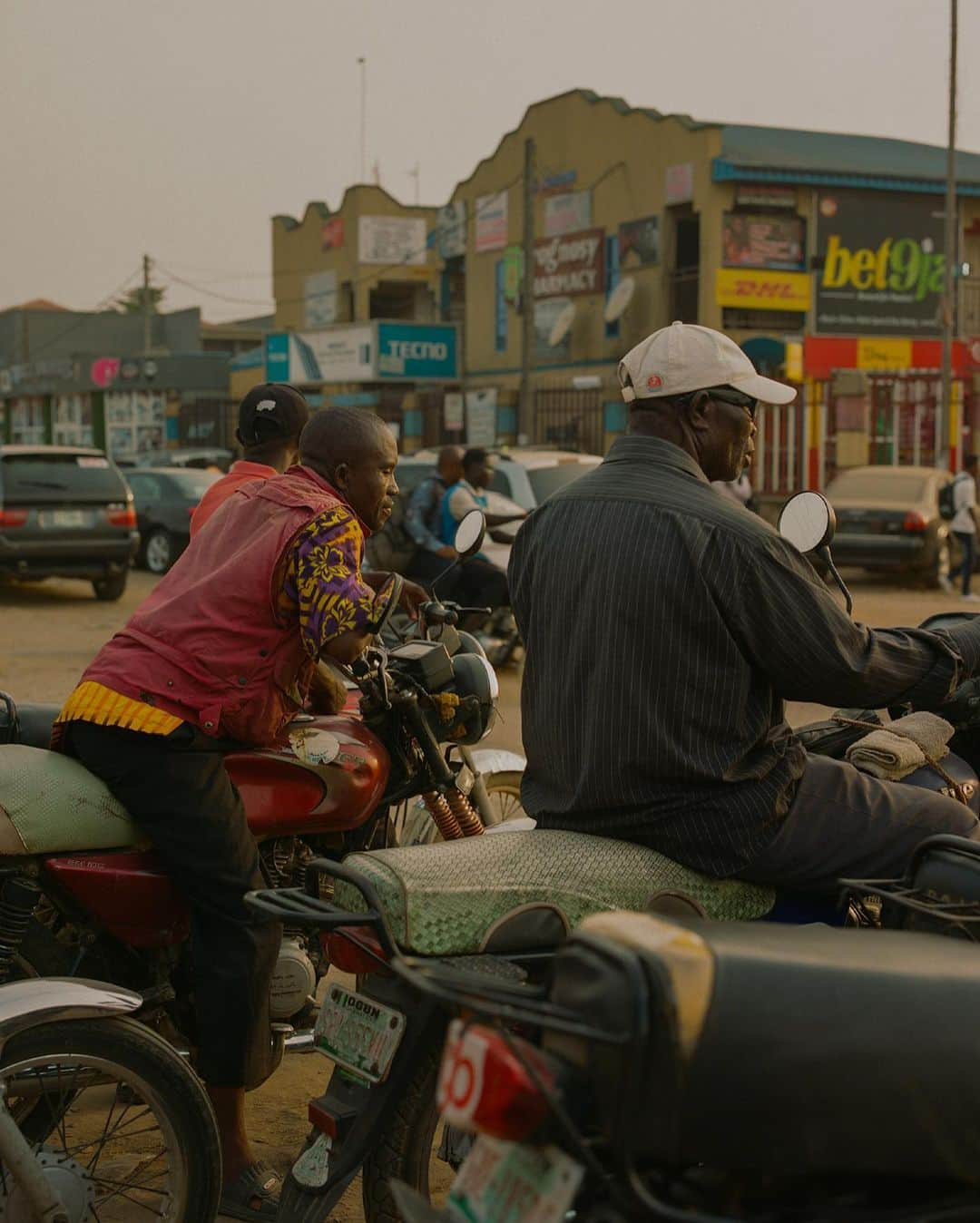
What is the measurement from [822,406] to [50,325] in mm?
43671

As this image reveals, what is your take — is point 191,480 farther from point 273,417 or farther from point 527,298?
point 273,417

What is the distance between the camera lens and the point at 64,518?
57.4ft

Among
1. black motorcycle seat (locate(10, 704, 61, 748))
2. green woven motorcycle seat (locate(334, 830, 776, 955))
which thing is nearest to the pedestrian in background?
black motorcycle seat (locate(10, 704, 61, 748))

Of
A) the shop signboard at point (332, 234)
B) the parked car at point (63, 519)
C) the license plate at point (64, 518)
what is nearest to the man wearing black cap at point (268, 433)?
the parked car at point (63, 519)

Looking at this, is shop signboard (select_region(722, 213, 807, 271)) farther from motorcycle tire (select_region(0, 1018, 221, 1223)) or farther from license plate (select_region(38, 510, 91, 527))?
motorcycle tire (select_region(0, 1018, 221, 1223))

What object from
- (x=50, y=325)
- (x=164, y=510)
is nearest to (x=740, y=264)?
(x=164, y=510)

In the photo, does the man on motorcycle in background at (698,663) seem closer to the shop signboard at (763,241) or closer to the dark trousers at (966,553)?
the dark trousers at (966,553)

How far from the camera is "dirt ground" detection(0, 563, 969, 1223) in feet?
13.9

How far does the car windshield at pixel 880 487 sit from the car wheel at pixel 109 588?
8.99m

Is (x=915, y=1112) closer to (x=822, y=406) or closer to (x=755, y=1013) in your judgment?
(x=755, y=1013)

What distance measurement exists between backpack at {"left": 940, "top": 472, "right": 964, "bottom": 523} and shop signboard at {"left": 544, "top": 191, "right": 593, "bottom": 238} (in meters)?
15.9

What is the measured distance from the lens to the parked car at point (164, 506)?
21.0 m

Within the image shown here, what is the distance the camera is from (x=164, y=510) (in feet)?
69.5

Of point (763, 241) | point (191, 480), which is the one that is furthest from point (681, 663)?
point (763, 241)
